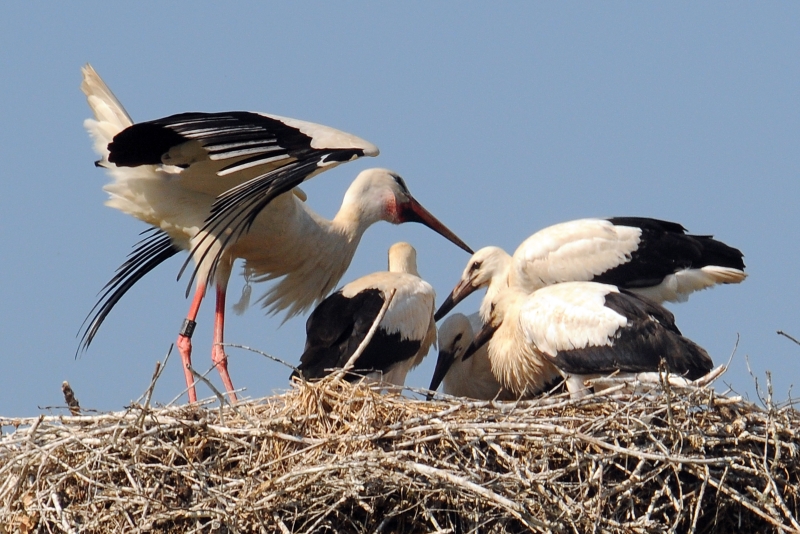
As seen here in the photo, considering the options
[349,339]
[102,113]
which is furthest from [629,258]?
[102,113]

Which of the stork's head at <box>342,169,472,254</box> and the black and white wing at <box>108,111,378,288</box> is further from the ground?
the black and white wing at <box>108,111,378,288</box>

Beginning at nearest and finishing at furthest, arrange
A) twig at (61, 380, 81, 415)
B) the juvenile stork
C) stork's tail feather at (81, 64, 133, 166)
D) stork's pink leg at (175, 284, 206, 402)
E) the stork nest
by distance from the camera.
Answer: the stork nest < twig at (61, 380, 81, 415) < stork's tail feather at (81, 64, 133, 166) < stork's pink leg at (175, 284, 206, 402) < the juvenile stork

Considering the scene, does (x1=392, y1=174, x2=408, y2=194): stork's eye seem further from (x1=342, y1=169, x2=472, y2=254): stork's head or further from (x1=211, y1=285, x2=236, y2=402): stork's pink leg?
(x1=211, y1=285, x2=236, y2=402): stork's pink leg

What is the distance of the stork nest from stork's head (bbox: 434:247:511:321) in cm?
254

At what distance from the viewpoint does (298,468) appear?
597 cm

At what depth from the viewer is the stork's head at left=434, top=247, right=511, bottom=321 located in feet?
29.6

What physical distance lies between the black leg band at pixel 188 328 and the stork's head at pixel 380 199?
1.20 m

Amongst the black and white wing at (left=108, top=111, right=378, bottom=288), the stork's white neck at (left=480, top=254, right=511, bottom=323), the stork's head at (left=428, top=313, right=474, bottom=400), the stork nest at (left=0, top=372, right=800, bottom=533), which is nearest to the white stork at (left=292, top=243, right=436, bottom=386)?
the stork's head at (left=428, top=313, right=474, bottom=400)

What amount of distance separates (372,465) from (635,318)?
2.18m

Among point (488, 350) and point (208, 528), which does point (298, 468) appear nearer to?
point (208, 528)

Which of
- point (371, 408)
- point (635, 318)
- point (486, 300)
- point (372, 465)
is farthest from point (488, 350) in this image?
point (372, 465)

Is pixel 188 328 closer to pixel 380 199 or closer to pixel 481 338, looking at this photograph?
pixel 380 199

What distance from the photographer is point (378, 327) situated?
7.98m

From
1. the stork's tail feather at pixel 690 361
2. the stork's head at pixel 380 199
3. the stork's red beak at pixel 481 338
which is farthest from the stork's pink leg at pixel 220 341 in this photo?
the stork's tail feather at pixel 690 361
